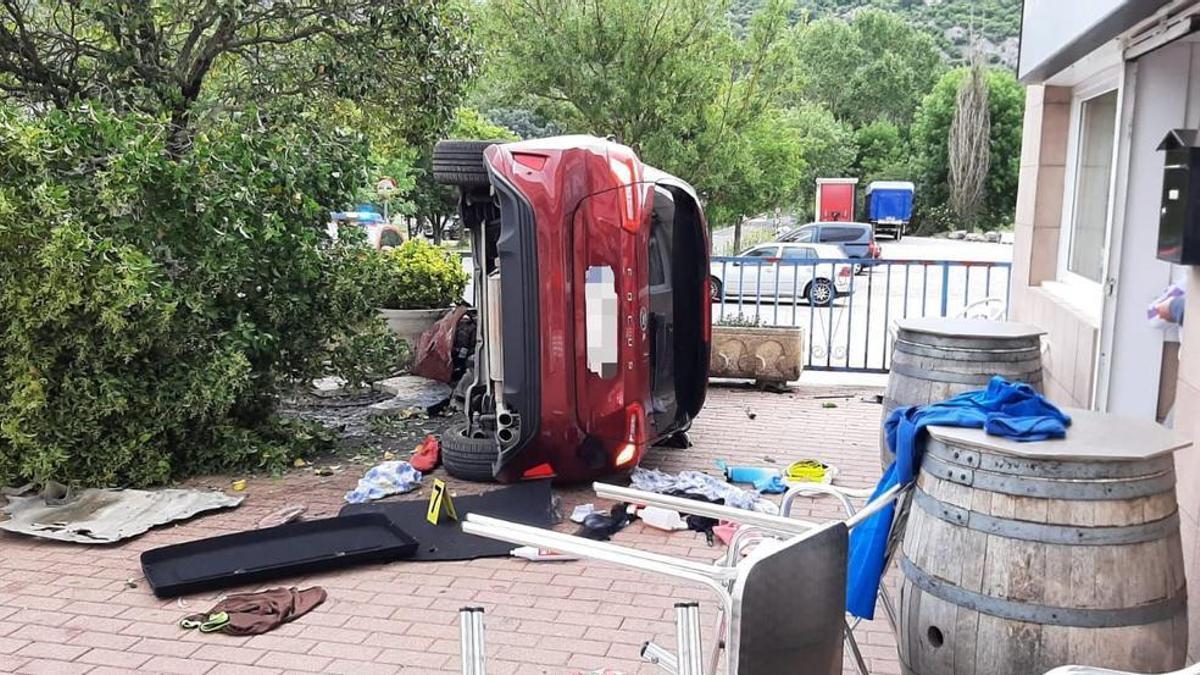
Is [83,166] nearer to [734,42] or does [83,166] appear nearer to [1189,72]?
[1189,72]

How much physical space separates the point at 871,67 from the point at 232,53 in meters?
68.6

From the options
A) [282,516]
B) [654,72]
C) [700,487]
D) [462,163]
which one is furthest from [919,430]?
[654,72]

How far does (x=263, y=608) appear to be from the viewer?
402cm

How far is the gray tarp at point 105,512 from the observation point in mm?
4906

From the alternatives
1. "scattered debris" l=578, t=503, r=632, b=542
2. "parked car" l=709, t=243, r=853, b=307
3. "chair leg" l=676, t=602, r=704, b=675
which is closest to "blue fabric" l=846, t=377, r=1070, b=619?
"chair leg" l=676, t=602, r=704, b=675

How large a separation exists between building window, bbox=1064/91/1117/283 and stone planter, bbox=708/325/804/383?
277 centimetres

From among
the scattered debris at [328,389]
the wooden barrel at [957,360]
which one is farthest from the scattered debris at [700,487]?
the scattered debris at [328,389]

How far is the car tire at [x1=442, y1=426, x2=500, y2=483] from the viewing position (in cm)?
581

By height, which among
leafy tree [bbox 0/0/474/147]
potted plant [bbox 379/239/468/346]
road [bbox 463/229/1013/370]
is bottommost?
road [bbox 463/229/1013/370]

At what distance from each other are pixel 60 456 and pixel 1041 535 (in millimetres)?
5174

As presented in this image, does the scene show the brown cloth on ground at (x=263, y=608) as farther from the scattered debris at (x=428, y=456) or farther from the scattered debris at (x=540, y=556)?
the scattered debris at (x=428, y=456)

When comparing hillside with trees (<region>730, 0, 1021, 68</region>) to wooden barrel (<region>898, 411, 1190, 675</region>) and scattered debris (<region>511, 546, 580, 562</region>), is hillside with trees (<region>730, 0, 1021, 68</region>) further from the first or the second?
wooden barrel (<region>898, 411, 1190, 675</region>)

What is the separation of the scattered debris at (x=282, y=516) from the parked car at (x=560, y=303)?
1.01 meters

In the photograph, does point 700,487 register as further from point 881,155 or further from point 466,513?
point 881,155
